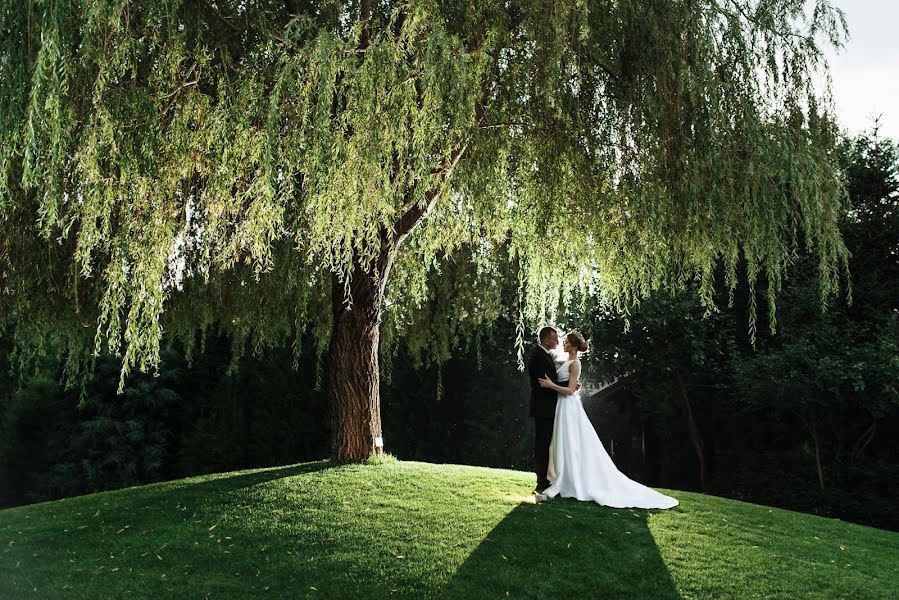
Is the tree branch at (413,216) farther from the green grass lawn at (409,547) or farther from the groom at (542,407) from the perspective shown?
the green grass lawn at (409,547)

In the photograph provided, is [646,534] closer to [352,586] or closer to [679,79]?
[352,586]

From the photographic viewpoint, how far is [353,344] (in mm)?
8750

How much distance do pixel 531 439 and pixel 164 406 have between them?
33.8 ft

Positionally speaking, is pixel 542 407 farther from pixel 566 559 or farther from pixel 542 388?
pixel 566 559

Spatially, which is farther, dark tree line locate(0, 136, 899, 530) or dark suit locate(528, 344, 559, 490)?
dark tree line locate(0, 136, 899, 530)

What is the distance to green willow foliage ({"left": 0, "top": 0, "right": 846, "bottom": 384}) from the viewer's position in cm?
539

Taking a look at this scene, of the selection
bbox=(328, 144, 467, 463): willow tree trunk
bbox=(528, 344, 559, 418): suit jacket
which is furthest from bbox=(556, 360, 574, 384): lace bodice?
bbox=(328, 144, 467, 463): willow tree trunk

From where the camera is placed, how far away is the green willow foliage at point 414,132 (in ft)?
17.7

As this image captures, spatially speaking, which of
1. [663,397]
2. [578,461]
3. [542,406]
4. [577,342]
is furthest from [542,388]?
[663,397]

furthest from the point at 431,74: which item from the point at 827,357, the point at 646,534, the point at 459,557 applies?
the point at 827,357

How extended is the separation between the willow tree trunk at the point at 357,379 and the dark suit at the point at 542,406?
77.3 inches

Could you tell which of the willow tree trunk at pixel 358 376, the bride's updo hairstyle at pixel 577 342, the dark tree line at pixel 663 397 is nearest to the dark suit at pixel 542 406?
the bride's updo hairstyle at pixel 577 342

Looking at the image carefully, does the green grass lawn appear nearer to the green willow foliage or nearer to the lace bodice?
the lace bodice

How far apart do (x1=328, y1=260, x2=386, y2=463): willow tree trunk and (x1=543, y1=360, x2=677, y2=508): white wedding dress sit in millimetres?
2195
